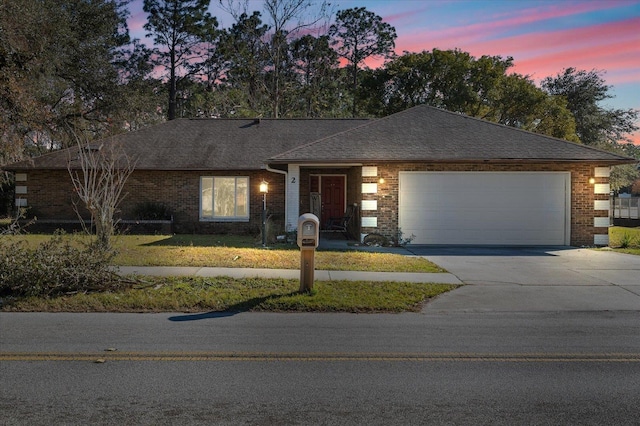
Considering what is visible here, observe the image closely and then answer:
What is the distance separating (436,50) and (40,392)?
3902 cm

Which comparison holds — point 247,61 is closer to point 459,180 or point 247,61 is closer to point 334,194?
point 334,194

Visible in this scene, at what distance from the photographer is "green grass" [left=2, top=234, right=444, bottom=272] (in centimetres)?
1187

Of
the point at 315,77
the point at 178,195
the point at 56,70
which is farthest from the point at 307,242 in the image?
the point at 315,77

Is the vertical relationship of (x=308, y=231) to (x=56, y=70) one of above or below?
below

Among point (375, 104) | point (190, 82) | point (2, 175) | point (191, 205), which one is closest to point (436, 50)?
point (375, 104)

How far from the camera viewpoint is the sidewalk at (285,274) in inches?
408

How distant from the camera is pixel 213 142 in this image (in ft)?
74.1

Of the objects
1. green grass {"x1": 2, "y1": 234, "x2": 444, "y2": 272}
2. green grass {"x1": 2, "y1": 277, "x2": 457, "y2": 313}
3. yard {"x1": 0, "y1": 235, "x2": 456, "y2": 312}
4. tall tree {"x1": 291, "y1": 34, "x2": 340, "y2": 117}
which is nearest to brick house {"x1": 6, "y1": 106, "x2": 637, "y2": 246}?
green grass {"x1": 2, "y1": 234, "x2": 444, "y2": 272}

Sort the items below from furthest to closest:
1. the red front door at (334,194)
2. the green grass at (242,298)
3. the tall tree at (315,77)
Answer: the tall tree at (315,77), the red front door at (334,194), the green grass at (242,298)

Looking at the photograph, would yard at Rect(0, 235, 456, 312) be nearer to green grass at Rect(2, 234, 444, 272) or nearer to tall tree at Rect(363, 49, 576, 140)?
green grass at Rect(2, 234, 444, 272)

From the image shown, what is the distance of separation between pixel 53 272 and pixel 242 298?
10.3 feet

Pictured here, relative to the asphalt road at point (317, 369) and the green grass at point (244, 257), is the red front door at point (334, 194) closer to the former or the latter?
the green grass at point (244, 257)

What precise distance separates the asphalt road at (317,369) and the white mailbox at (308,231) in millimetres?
1548

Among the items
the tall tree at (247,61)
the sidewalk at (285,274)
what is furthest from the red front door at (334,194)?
the tall tree at (247,61)
